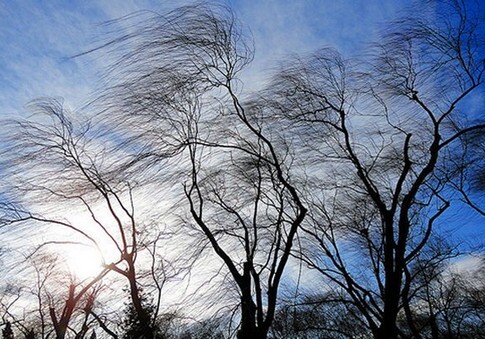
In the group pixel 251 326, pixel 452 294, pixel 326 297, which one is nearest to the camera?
pixel 251 326

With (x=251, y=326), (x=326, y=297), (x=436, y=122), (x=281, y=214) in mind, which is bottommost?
(x=251, y=326)

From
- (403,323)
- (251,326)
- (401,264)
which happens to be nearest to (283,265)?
(251,326)

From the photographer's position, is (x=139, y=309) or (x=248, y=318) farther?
(x=139, y=309)

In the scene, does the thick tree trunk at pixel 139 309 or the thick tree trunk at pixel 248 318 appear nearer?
the thick tree trunk at pixel 248 318

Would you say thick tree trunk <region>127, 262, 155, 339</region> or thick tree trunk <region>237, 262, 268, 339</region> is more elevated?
thick tree trunk <region>127, 262, 155, 339</region>

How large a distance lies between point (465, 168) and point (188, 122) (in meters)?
6.06

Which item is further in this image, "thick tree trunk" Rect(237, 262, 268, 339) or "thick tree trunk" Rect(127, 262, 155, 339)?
"thick tree trunk" Rect(127, 262, 155, 339)

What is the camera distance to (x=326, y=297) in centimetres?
941

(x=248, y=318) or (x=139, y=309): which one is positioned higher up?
(x=139, y=309)

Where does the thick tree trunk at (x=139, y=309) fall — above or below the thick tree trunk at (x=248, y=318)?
above

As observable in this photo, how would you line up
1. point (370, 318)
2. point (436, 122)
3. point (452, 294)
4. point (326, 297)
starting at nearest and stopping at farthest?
1. point (436, 122)
2. point (370, 318)
3. point (326, 297)
4. point (452, 294)

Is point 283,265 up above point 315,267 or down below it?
below

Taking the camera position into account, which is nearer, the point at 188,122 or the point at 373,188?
the point at 188,122

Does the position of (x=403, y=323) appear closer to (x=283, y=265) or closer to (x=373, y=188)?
(x=373, y=188)
